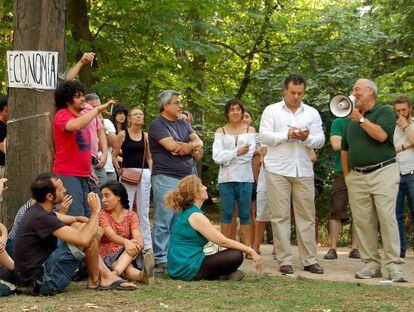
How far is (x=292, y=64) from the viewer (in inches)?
710

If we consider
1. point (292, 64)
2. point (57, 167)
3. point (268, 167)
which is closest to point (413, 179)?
point (268, 167)

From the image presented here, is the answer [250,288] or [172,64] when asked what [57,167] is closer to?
[250,288]

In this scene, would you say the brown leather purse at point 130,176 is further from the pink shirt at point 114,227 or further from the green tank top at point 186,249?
the green tank top at point 186,249

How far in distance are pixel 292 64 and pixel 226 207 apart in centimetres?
995

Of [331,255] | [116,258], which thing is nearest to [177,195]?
[116,258]

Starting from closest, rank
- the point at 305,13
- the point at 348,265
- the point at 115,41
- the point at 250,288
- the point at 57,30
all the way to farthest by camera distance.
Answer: the point at 250,288
the point at 57,30
the point at 348,265
the point at 115,41
the point at 305,13

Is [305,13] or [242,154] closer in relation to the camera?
[242,154]

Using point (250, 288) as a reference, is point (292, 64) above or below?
above

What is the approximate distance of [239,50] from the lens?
21.1 m

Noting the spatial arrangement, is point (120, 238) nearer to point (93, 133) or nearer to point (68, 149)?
point (68, 149)

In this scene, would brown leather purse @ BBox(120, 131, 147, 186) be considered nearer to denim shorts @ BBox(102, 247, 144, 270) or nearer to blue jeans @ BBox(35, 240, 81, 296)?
denim shorts @ BBox(102, 247, 144, 270)

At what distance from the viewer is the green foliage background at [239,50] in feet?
42.2

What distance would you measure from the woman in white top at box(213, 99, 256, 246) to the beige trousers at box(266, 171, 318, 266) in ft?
2.23

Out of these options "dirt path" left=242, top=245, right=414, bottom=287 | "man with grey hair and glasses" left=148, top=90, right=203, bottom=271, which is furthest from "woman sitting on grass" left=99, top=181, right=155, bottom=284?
"dirt path" left=242, top=245, right=414, bottom=287
